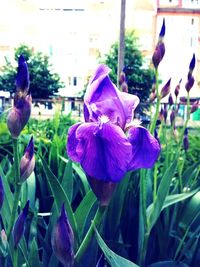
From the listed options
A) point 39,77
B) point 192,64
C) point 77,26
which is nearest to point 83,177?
point 192,64

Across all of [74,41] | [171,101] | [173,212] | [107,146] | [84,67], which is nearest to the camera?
[107,146]

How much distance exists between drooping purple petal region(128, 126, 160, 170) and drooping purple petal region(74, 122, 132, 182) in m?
0.02

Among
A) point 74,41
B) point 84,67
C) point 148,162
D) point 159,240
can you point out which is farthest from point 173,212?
point 74,41

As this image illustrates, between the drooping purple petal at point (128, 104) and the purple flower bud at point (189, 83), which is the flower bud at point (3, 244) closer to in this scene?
the drooping purple petal at point (128, 104)

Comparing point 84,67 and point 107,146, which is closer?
point 107,146

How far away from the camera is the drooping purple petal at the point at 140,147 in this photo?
0.31m

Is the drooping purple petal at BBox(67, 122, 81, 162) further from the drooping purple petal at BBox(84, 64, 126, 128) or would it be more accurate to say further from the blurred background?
the blurred background

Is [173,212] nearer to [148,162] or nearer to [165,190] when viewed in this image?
[165,190]

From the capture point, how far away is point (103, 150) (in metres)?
0.28

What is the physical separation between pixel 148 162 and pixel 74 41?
62.3 feet

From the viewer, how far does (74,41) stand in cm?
1873

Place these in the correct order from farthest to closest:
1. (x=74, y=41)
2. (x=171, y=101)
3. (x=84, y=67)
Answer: (x=74, y=41) < (x=84, y=67) < (x=171, y=101)

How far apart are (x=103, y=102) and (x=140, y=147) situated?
47mm

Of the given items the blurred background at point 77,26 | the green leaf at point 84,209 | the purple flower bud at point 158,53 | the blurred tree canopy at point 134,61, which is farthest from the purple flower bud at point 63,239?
the blurred background at point 77,26
